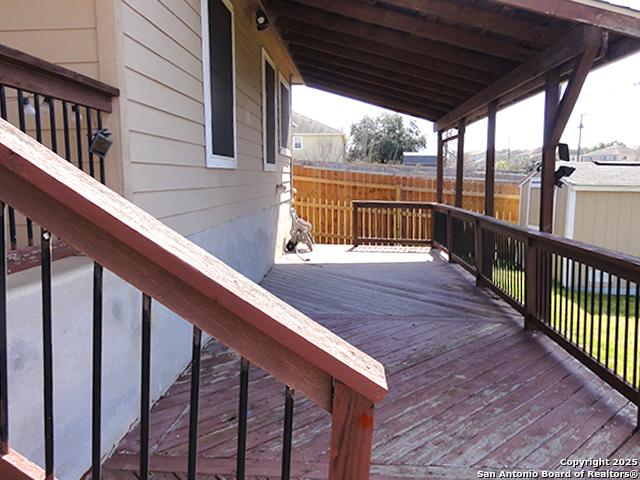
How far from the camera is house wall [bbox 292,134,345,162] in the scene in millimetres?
24283

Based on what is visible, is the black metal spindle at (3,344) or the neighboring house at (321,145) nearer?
the black metal spindle at (3,344)

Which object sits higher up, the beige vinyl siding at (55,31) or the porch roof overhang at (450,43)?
the porch roof overhang at (450,43)

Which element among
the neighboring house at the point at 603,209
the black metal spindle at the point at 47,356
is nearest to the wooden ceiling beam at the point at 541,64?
the neighboring house at the point at 603,209

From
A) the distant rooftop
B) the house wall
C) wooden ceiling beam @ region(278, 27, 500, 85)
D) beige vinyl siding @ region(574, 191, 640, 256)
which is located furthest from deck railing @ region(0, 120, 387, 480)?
the distant rooftop

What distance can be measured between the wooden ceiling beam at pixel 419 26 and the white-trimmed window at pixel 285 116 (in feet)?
11.3

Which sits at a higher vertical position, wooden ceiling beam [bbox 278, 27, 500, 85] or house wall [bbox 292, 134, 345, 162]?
house wall [bbox 292, 134, 345, 162]

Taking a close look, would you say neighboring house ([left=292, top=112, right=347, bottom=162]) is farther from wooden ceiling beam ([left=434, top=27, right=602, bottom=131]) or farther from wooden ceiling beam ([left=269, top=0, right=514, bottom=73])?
wooden ceiling beam ([left=269, top=0, right=514, bottom=73])

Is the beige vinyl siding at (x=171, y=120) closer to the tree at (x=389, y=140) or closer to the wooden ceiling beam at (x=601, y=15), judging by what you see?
the wooden ceiling beam at (x=601, y=15)

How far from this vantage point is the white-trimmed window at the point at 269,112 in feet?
19.8

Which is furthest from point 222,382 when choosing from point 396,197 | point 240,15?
point 396,197

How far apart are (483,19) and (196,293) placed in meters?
3.69

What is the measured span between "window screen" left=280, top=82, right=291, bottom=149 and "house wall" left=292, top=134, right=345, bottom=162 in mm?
15820

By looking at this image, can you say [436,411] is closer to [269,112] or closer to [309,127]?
[269,112]

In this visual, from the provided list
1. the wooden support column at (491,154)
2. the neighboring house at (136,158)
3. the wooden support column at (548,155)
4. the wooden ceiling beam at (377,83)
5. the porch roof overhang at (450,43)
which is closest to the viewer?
the neighboring house at (136,158)
